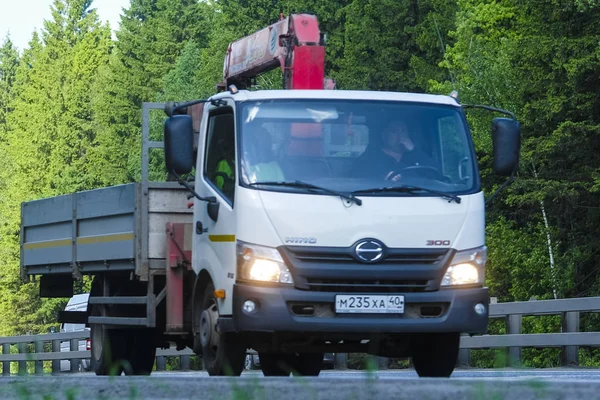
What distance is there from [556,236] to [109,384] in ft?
111

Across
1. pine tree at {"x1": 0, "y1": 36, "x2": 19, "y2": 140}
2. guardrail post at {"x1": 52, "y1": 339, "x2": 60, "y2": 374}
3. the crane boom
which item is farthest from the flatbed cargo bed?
pine tree at {"x1": 0, "y1": 36, "x2": 19, "y2": 140}

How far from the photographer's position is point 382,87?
197 ft

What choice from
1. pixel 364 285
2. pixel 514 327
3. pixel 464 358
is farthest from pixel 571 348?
pixel 364 285

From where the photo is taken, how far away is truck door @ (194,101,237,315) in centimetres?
1138

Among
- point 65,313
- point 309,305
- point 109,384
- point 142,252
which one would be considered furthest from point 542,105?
point 109,384

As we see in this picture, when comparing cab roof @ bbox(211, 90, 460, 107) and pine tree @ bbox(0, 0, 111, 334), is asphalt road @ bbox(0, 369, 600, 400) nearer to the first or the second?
cab roof @ bbox(211, 90, 460, 107)

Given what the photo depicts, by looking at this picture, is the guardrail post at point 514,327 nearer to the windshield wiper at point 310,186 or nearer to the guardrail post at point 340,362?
the guardrail post at point 340,362

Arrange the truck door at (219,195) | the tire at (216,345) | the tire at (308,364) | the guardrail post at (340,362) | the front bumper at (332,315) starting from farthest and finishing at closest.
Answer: the guardrail post at (340,362) → the tire at (308,364) → the tire at (216,345) → the truck door at (219,195) → the front bumper at (332,315)

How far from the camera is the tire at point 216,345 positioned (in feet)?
38.3

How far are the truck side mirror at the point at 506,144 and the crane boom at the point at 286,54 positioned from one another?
3755mm

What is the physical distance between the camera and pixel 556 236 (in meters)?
39.5

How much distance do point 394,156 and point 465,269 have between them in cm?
105

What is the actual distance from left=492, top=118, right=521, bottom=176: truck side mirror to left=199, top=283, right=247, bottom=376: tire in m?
2.49

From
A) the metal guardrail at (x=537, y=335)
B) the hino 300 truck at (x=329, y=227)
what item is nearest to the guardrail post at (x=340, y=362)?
the metal guardrail at (x=537, y=335)
